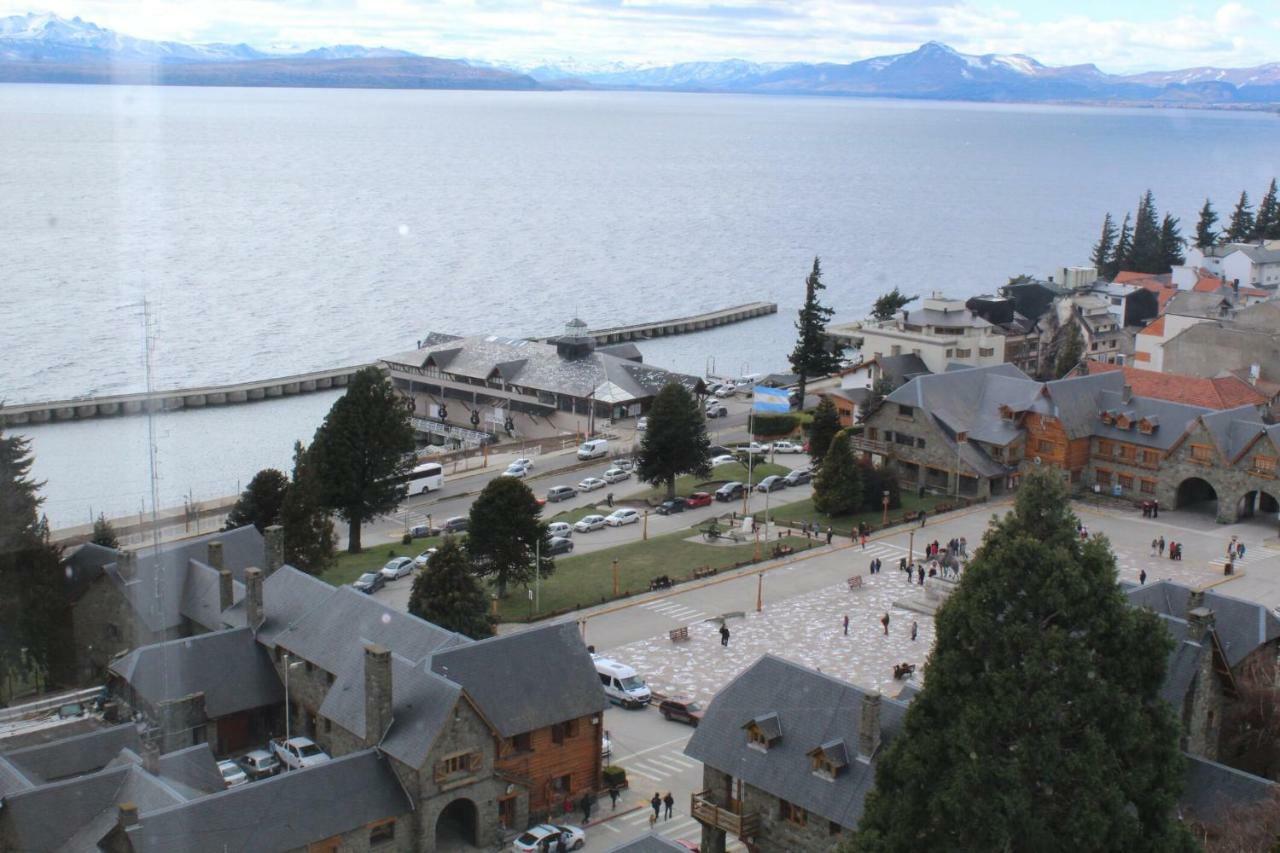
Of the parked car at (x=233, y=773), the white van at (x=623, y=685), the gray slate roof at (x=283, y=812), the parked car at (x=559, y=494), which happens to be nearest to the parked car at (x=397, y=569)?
the parked car at (x=559, y=494)

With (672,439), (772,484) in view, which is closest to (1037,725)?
(672,439)

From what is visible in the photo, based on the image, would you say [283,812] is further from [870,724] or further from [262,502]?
[262,502]

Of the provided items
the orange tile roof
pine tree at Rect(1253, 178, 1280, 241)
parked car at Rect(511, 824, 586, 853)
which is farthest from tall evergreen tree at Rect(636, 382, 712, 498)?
pine tree at Rect(1253, 178, 1280, 241)

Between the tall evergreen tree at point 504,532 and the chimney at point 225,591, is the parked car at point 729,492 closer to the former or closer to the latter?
the tall evergreen tree at point 504,532

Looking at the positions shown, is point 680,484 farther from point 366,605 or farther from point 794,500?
point 366,605

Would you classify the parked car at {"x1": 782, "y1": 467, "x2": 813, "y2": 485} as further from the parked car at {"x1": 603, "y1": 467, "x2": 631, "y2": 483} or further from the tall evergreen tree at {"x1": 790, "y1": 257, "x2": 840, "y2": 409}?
the tall evergreen tree at {"x1": 790, "y1": 257, "x2": 840, "y2": 409}

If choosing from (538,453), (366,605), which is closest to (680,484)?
(538,453)
